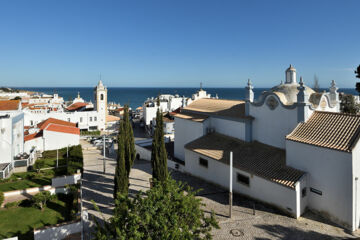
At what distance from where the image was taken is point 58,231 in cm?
1477

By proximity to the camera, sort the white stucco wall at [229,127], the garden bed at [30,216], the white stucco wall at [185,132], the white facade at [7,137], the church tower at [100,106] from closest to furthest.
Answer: the garden bed at [30,216] → the white stucco wall at [229,127] → the white stucco wall at [185,132] → the white facade at [7,137] → the church tower at [100,106]

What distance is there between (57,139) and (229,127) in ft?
102

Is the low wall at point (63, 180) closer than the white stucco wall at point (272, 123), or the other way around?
the white stucco wall at point (272, 123)

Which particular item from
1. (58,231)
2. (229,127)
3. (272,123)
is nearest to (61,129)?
(58,231)

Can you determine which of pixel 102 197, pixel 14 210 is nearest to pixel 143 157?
pixel 102 197

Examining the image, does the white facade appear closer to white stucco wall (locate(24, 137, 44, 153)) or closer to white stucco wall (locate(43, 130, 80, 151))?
white stucco wall (locate(24, 137, 44, 153))

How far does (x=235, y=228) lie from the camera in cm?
1518

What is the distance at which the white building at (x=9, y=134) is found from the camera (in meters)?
30.7

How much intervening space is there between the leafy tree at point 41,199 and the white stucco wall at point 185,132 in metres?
15.7

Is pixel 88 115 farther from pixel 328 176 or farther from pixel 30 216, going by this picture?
pixel 328 176

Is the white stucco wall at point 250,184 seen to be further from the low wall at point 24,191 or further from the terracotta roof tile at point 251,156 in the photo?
the low wall at point 24,191

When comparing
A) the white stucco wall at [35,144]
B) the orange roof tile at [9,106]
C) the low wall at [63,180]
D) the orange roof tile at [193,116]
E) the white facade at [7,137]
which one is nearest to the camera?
the low wall at [63,180]

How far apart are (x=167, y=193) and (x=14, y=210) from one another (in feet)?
54.0

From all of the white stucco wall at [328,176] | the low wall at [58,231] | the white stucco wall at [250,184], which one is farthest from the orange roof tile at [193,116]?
the low wall at [58,231]
